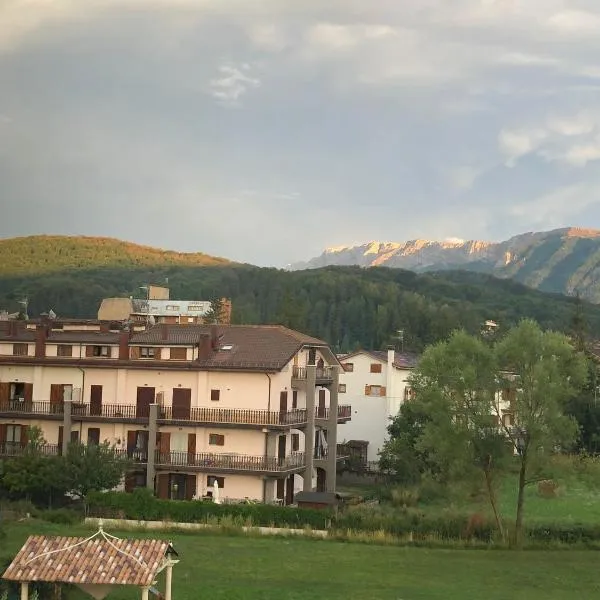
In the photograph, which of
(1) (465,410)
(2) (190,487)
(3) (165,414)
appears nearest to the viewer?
(1) (465,410)

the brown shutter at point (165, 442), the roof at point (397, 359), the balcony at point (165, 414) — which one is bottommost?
the brown shutter at point (165, 442)

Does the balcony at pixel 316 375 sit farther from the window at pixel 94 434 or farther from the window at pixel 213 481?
the window at pixel 94 434

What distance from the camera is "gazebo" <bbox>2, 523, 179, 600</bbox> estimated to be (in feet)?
64.1

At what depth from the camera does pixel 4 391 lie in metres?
52.0

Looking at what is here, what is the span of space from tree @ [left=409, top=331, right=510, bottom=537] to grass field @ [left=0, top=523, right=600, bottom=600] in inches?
159

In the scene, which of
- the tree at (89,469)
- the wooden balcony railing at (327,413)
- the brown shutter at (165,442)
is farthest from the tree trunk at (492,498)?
the brown shutter at (165,442)

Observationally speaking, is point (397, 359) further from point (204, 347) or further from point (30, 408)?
point (30, 408)

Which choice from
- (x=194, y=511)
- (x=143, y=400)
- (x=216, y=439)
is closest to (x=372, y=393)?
(x=216, y=439)

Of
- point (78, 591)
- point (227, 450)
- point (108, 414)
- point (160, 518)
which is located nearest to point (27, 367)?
point (108, 414)

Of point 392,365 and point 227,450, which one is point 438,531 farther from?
point 392,365

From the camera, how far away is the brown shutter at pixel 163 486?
4809 centimetres

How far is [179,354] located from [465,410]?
1688cm

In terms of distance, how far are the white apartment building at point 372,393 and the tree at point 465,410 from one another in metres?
28.6

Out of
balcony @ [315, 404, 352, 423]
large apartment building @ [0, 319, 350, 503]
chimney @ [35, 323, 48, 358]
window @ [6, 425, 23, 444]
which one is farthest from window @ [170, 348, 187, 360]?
window @ [6, 425, 23, 444]
